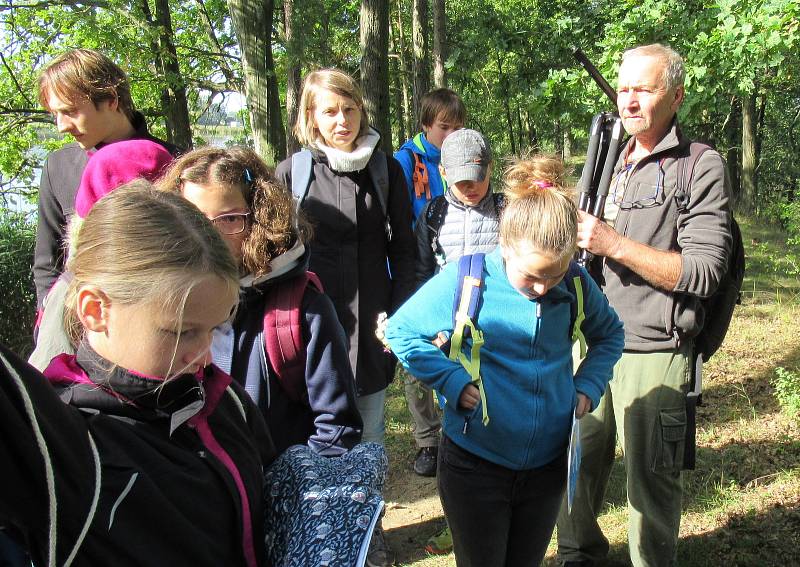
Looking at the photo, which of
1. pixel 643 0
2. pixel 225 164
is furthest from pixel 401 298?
pixel 643 0

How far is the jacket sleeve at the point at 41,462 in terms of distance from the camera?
2.68 feet

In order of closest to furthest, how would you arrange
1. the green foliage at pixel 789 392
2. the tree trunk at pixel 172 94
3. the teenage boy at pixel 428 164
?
the teenage boy at pixel 428 164 → the green foliage at pixel 789 392 → the tree trunk at pixel 172 94

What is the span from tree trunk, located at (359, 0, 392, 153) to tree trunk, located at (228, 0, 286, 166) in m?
0.97

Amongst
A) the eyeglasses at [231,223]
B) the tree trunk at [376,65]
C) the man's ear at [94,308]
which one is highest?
the tree trunk at [376,65]

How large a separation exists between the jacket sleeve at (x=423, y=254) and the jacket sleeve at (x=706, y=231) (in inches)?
47.7

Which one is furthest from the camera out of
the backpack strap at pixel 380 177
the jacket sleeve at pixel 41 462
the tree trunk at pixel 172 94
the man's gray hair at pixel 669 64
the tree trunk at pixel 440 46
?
the tree trunk at pixel 440 46

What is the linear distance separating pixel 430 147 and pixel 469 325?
225 centimetres

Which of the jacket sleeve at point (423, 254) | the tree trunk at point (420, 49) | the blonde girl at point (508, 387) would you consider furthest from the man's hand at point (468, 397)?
the tree trunk at point (420, 49)

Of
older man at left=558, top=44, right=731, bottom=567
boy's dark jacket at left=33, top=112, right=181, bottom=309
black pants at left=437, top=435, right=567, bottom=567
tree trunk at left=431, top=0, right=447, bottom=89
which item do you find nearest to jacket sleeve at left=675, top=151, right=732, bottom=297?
older man at left=558, top=44, right=731, bottom=567

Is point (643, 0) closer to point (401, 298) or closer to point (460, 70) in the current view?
point (460, 70)

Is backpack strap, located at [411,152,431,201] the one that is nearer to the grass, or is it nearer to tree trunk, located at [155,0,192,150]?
the grass

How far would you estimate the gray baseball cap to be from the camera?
3.16 meters

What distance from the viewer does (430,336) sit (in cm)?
225

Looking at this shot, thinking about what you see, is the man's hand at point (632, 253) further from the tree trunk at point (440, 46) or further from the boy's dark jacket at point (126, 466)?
the tree trunk at point (440, 46)
